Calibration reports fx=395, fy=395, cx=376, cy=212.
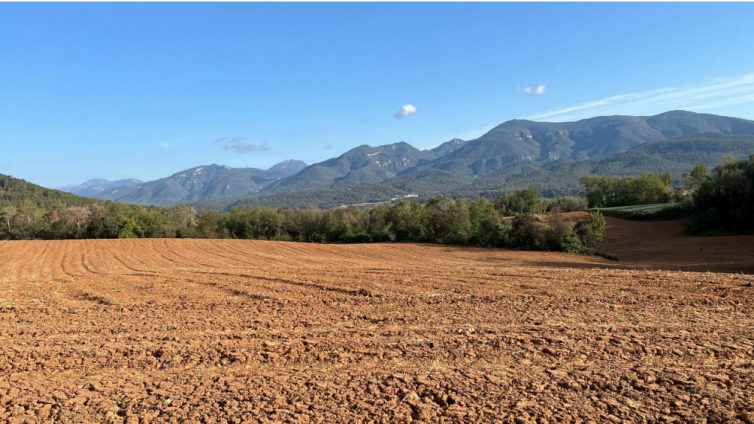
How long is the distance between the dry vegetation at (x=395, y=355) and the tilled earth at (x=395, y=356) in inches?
1.1

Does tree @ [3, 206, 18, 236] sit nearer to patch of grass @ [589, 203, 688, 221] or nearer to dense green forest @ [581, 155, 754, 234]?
dense green forest @ [581, 155, 754, 234]

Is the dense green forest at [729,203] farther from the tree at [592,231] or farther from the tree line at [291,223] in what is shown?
the tree at [592,231]

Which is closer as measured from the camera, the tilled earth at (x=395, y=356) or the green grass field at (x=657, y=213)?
the tilled earth at (x=395, y=356)

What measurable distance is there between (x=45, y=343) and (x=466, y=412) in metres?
7.58

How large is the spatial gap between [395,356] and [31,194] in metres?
144

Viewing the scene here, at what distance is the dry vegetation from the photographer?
4.45 m

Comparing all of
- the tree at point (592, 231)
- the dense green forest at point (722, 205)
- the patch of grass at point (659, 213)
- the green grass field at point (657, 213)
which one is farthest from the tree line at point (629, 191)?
the tree at point (592, 231)

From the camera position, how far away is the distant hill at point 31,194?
105238 millimetres

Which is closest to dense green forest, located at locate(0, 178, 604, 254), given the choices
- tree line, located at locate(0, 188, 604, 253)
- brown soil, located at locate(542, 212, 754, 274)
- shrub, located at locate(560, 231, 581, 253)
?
tree line, located at locate(0, 188, 604, 253)

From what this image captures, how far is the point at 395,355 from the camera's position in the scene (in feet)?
19.7

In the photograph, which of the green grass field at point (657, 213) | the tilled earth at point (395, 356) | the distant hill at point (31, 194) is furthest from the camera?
the distant hill at point (31, 194)

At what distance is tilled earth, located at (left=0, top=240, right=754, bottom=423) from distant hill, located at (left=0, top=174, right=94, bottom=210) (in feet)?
397

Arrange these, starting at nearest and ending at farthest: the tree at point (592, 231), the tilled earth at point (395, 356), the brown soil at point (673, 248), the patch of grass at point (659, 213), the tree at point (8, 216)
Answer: the tilled earth at point (395, 356)
the brown soil at point (673, 248)
the tree at point (592, 231)
the patch of grass at point (659, 213)
the tree at point (8, 216)

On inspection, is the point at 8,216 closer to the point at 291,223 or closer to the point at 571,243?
the point at 291,223
